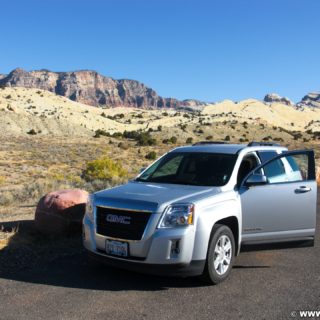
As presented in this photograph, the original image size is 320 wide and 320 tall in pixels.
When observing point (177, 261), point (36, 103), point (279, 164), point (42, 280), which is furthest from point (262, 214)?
point (36, 103)

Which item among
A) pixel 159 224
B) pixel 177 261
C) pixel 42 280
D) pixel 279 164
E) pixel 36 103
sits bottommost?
pixel 42 280

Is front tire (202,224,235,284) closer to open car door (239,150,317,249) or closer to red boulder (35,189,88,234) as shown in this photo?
open car door (239,150,317,249)

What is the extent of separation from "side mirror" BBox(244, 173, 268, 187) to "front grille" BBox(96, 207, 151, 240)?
5.74 feet

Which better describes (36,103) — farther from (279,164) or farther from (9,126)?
(279,164)

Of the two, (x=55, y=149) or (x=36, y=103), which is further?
(x=36, y=103)

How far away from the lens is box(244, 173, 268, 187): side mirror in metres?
6.76

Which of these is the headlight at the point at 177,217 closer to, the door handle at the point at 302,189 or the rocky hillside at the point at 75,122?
the door handle at the point at 302,189

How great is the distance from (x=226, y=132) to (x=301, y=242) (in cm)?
7225

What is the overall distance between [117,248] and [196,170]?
2.07 metres

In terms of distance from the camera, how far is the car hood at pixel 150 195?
5.96m

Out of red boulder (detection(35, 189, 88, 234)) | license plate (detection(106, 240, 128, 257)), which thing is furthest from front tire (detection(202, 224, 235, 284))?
red boulder (detection(35, 189, 88, 234))

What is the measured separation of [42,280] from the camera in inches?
252

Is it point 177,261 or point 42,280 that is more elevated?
point 177,261

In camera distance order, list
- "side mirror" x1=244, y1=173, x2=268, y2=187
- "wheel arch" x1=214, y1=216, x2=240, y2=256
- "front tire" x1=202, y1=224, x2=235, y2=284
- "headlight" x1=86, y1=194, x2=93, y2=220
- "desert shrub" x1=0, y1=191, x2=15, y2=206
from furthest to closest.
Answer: "desert shrub" x1=0, y1=191, x2=15, y2=206, "side mirror" x1=244, y1=173, x2=268, y2=187, "wheel arch" x1=214, y1=216, x2=240, y2=256, "headlight" x1=86, y1=194, x2=93, y2=220, "front tire" x1=202, y1=224, x2=235, y2=284
